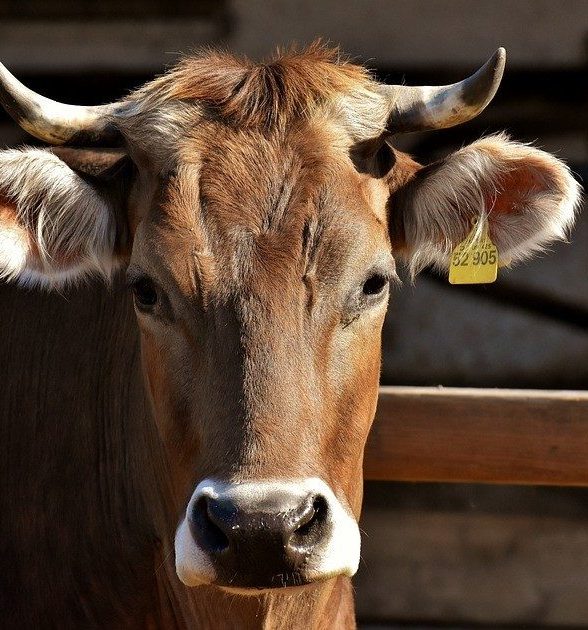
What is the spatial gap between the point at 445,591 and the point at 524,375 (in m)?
1.25

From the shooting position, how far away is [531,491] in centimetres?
621

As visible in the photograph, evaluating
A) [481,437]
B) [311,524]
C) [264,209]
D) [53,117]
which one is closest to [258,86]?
[264,209]

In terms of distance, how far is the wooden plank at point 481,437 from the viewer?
3.98 metres

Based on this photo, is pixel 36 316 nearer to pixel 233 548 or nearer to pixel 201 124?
pixel 201 124

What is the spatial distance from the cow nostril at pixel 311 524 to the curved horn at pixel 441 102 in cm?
126

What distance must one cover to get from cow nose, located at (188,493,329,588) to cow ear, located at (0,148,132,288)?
109 centimetres

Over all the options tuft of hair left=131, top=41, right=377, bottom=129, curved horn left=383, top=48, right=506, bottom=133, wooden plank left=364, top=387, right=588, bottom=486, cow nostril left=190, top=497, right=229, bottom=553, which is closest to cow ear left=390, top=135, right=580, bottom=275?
curved horn left=383, top=48, right=506, bottom=133

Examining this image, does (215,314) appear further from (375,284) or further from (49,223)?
(49,223)

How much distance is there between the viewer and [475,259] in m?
3.58

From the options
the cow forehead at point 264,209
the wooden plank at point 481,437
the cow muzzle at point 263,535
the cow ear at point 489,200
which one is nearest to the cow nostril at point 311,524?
the cow muzzle at point 263,535

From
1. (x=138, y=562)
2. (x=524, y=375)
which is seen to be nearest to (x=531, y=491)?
(x=524, y=375)

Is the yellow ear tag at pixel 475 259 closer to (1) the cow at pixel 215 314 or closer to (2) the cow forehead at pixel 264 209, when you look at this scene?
(1) the cow at pixel 215 314

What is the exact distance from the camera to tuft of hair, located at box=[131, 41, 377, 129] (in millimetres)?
3287

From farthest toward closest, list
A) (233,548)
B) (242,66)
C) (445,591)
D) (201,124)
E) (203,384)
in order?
(445,591), (242,66), (201,124), (203,384), (233,548)
